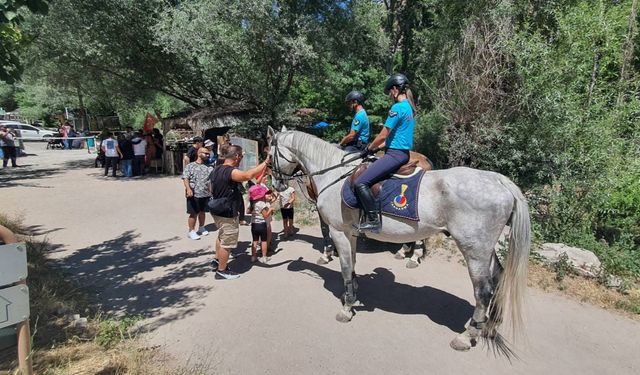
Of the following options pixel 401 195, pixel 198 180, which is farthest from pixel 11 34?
pixel 401 195

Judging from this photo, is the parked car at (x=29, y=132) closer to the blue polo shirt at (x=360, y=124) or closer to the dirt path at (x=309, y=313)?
the dirt path at (x=309, y=313)

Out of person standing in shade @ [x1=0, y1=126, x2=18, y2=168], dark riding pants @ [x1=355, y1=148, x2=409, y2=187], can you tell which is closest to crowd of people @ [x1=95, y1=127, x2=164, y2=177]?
person standing in shade @ [x1=0, y1=126, x2=18, y2=168]

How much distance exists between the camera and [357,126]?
6277 millimetres

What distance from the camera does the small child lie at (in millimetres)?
6273

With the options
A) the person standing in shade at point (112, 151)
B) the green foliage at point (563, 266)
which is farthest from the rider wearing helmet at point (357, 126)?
the person standing in shade at point (112, 151)

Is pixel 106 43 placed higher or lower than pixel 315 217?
higher

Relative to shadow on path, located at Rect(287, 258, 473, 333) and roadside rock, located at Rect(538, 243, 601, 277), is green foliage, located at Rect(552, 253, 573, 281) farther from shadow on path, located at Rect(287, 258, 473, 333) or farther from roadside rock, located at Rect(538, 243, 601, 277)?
shadow on path, located at Rect(287, 258, 473, 333)

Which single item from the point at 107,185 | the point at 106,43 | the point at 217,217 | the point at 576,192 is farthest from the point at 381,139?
the point at 106,43

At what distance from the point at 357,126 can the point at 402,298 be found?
2869 millimetres

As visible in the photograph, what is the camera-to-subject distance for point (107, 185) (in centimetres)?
1355

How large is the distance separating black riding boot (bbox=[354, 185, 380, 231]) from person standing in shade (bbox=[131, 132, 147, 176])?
43.7 feet

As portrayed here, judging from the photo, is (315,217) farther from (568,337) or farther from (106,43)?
(106,43)

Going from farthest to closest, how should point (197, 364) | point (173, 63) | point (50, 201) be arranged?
point (173, 63)
point (50, 201)
point (197, 364)

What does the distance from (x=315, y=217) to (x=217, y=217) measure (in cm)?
384
